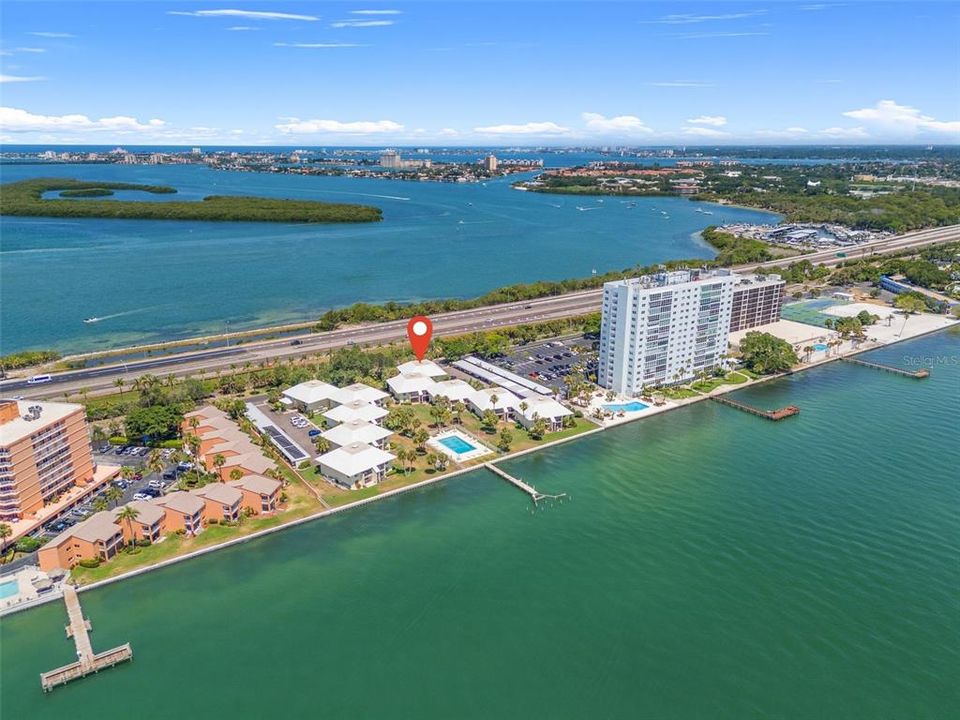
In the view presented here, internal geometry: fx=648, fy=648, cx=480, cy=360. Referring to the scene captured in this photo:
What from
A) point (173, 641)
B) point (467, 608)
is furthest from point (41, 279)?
point (467, 608)

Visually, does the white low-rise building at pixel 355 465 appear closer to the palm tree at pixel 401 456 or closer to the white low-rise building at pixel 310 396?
the palm tree at pixel 401 456

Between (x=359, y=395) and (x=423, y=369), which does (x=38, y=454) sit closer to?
(x=359, y=395)

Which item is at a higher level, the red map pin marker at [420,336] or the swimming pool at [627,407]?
the red map pin marker at [420,336]

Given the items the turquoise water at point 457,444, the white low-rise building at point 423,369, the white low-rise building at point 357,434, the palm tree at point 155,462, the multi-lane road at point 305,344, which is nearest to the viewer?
the palm tree at point 155,462

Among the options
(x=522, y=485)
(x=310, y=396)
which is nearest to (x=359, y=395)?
(x=310, y=396)

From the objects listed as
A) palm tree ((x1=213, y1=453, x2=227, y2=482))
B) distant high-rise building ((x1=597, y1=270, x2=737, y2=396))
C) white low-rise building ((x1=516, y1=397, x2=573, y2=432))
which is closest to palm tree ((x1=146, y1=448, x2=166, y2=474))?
palm tree ((x1=213, y1=453, x2=227, y2=482))

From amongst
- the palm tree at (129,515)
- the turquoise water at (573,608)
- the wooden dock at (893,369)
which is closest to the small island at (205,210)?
the wooden dock at (893,369)
